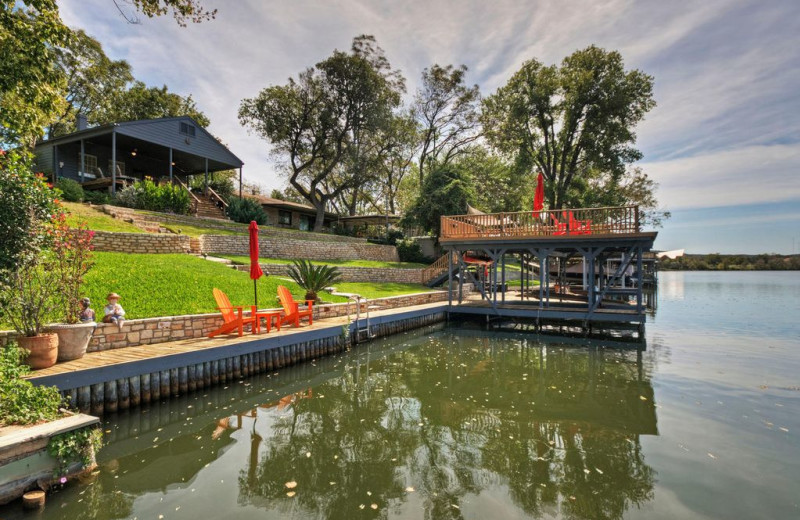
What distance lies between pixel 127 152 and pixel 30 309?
24.3 metres

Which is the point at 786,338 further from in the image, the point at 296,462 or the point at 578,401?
the point at 296,462

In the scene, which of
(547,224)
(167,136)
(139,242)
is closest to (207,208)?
(167,136)

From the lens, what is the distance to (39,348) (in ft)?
19.0

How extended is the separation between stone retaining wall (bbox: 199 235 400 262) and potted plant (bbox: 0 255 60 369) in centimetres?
1161

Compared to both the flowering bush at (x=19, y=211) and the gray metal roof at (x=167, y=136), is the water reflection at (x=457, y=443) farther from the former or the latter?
the gray metal roof at (x=167, y=136)

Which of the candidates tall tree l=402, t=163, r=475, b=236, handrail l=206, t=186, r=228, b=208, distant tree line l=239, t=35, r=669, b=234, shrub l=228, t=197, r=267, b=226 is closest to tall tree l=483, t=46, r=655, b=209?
distant tree line l=239, t=35, r=669, b=234

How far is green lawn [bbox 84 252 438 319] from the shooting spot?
9.19 meters

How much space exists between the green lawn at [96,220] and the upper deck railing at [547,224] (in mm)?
12928

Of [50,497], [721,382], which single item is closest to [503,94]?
[721,382]

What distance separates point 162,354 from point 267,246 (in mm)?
13503

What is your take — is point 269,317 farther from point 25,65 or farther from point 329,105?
point 329,105

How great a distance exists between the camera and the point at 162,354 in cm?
714

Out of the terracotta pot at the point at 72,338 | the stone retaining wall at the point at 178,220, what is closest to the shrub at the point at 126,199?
the stone retaining wall at the point at 178,220

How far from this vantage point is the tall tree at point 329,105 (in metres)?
29.4
